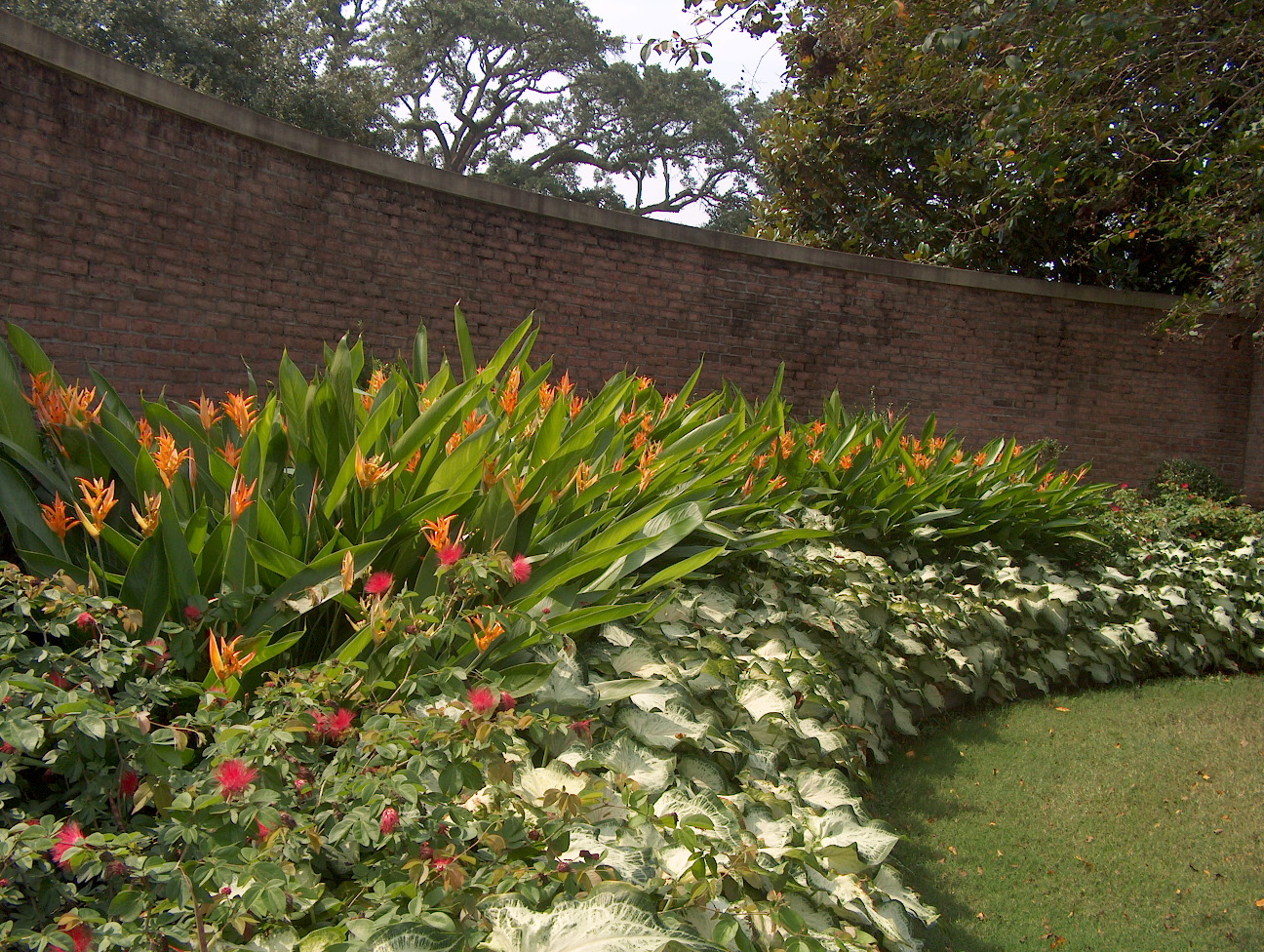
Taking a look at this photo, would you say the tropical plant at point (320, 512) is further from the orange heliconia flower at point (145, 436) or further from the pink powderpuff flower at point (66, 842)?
the pink powderpuff flower at point (66, 842)

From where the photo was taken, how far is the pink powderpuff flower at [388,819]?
137 cm

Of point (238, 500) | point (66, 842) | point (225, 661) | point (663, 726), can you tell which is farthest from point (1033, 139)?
point (66, 842)

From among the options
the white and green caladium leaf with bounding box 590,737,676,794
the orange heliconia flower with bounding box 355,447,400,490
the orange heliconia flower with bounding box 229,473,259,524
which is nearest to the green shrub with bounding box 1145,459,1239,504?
the white and green caladium leaf with bounding box 590,737,676,794

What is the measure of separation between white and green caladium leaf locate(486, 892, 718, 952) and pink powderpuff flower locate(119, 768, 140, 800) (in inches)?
23.9

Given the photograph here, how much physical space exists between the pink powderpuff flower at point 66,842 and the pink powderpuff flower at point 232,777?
18 cm

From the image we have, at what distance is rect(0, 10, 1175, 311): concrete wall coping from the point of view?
200 inches

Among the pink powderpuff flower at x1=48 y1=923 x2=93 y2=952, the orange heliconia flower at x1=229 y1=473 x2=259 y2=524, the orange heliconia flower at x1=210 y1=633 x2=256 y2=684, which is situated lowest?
the pink powderpuff flower at x1=48 y1=923 x2=93 y2=952

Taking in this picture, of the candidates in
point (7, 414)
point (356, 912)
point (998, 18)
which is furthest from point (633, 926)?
point (998, 18)

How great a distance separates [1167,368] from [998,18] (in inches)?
304

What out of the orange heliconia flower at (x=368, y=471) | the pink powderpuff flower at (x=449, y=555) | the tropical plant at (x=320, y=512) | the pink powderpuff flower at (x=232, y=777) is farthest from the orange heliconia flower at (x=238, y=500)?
the pink powderpuff flower at (x=232, y=777)

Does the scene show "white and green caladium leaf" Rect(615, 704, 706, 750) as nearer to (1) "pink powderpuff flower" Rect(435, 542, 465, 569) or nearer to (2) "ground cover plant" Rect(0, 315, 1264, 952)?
(2) "ground cover plant" Rect(0, 315, 1264, 952)

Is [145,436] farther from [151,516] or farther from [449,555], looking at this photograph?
[449,555]

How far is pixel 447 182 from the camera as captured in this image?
6.96 meters

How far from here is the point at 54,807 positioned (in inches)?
63.8
